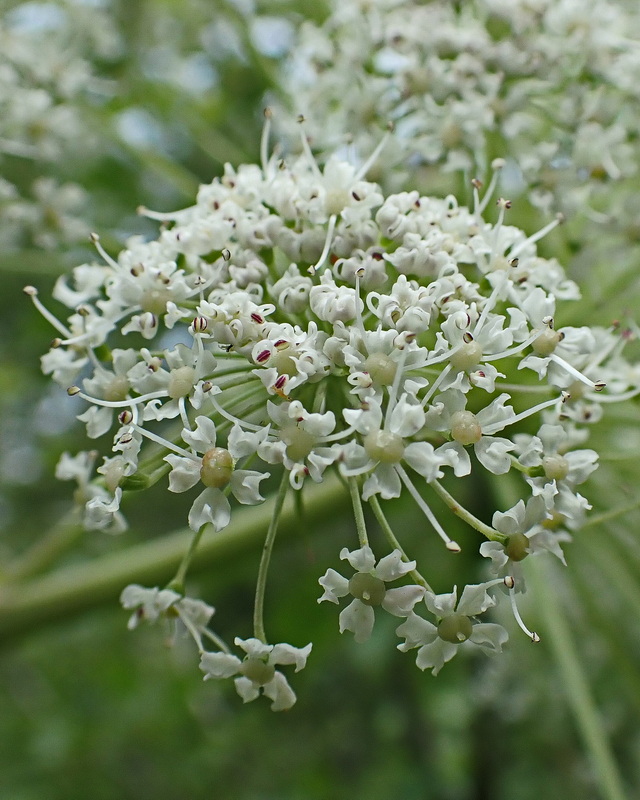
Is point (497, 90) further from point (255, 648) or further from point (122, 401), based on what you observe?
point (255, 648)

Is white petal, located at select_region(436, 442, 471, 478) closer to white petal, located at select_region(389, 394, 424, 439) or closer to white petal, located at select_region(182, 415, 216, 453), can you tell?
A: white petal, located at select_region(389, 394, 424, 439)

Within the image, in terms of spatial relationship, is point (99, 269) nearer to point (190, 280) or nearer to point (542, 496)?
point (190, 280)

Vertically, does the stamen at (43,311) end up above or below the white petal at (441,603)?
above

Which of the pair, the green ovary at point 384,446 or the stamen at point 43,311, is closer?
the green ovary at point 384,446

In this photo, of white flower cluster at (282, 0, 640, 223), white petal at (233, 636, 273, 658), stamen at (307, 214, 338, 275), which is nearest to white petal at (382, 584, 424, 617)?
white petal at (233, 636, 273, 658)

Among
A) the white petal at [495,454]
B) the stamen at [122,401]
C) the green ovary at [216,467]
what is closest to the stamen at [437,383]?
the white petal at [495,454]

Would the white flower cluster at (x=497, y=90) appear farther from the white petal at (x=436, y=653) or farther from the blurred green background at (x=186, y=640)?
the white petal at (x=436, y=653)
